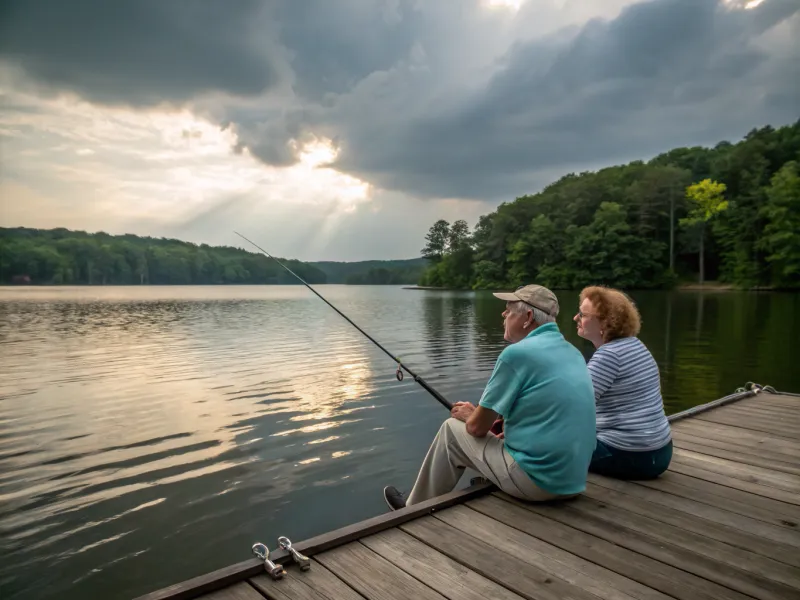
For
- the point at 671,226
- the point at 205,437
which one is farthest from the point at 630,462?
the point at 671,226

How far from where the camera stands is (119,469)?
6.66 meters

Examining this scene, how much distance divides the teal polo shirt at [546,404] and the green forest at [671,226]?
214ft

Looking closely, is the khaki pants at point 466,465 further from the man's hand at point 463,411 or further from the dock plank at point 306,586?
the dock plank at point 306,586

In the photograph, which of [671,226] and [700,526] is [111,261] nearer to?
[671,226]

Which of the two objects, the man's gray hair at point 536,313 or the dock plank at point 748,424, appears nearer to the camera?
the man's gray hair at point 536,313

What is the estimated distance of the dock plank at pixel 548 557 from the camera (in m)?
2.41

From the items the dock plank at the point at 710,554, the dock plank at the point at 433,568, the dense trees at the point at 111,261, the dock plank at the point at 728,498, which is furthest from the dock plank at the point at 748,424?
the dense trees at the point at 111,261

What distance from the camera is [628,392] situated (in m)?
3.66

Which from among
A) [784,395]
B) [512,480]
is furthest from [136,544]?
[784,395]

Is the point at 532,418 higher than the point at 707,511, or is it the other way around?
the point at 532,418

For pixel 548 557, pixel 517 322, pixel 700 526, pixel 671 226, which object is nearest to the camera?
pixel 548 557

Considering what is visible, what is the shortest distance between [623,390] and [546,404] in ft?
3.38

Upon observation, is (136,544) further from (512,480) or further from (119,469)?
(512,480)

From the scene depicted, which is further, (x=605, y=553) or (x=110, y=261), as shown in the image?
(x=110, y=261)
